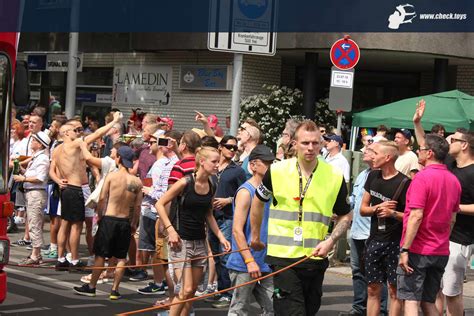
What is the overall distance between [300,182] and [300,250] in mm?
518

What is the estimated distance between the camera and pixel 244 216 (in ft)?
25.9

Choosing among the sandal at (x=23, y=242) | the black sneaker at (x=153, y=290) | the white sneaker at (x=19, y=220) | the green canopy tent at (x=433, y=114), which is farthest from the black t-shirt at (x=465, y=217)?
the white sneaker at (x=19, y=220)

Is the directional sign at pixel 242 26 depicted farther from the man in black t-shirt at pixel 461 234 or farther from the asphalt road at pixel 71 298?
the man in black t-shirt at pixel 461 234

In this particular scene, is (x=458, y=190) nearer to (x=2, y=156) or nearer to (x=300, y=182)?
(x=300, y=182)

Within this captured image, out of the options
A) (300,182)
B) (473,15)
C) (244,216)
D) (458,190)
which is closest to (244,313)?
(244,216)

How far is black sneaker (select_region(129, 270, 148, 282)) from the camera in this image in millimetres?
12597

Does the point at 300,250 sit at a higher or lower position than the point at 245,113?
lower

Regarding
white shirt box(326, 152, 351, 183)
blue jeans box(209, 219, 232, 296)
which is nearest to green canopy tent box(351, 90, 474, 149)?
white shirt box(326, 152, 351, 183)

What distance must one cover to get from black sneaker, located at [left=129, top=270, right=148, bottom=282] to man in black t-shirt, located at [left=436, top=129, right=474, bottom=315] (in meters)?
4.73

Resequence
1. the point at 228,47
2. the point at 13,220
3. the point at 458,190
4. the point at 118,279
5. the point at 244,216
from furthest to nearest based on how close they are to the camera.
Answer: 1. the point at 13,220
2. the point at 228,47
3. the point at 118,279
4. the point at 458,190
5. the point at 244,216

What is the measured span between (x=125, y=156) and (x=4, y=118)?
2720mm

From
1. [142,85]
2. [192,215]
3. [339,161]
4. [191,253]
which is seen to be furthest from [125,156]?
[142,85]

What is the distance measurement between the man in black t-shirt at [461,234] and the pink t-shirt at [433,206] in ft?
2.52

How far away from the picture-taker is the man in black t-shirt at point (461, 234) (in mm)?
9211
